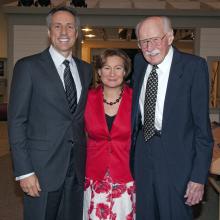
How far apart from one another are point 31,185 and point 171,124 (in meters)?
0.95

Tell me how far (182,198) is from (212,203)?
2.48 metres

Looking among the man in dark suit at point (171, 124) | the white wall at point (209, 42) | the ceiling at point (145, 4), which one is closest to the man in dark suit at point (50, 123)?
the man in dark suit at point (171, 124)

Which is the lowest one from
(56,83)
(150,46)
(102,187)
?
(102,187)

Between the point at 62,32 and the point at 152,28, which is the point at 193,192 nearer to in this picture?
the point at 152,28

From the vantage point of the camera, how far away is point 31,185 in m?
2.38

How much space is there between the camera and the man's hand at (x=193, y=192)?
2.31 m

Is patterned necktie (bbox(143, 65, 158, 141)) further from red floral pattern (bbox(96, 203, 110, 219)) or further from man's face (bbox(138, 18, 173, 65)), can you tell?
red floral pattern (bbox(96, 203, 110, 219))

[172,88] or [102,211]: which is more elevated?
[172,88]

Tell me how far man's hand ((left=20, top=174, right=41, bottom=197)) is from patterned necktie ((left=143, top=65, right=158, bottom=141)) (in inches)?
29.7

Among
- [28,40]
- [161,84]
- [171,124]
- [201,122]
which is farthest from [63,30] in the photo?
[28,40]

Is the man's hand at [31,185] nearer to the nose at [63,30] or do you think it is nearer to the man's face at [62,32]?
the man's face at [62,32]

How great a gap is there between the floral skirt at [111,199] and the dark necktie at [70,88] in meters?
0.57

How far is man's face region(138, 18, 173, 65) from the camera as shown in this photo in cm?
231

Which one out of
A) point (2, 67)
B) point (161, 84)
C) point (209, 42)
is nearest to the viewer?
point (161, 84)
